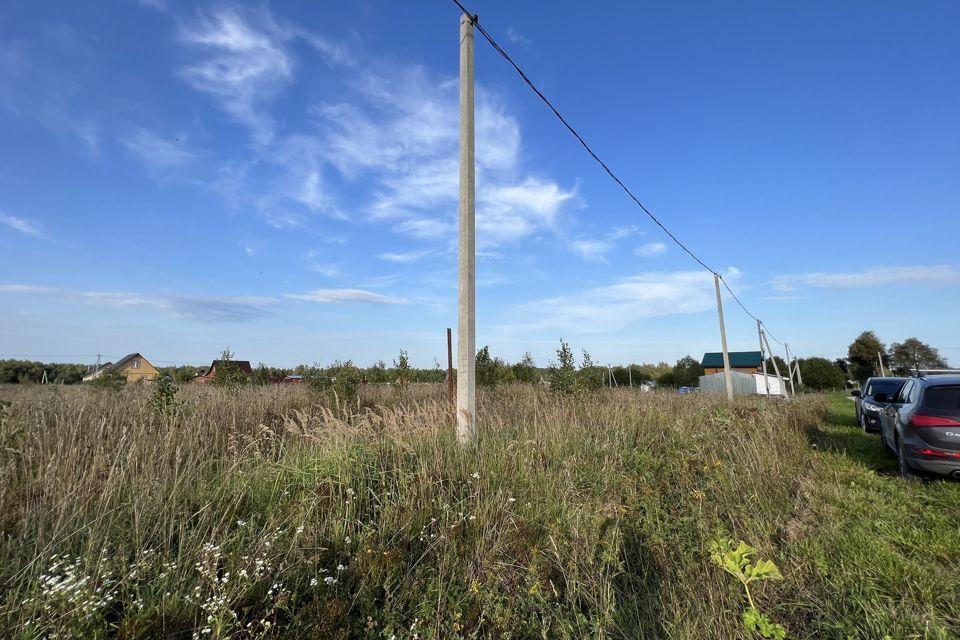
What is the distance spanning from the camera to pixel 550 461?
5.09 metres

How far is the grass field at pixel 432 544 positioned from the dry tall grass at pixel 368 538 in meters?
0.02

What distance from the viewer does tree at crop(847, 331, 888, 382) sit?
50.7 m

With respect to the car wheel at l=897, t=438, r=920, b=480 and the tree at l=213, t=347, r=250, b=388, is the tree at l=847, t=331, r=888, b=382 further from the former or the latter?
the tree at l=213, t=347, r=250, b=388

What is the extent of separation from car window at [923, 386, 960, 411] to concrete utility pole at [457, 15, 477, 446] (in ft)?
20.6

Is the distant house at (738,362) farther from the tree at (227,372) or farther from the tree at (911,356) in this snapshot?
the tree at (227,372)

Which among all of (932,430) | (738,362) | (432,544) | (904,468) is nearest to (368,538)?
(432,544)

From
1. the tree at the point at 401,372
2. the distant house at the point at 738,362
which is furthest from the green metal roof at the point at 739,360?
the tree at the point at 401,372

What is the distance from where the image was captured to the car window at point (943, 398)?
5.74 metres

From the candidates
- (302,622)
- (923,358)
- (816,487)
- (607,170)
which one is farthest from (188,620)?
(923,358)

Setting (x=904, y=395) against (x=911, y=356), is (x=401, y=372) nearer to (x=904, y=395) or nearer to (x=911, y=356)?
Result: (x=904, y=395)

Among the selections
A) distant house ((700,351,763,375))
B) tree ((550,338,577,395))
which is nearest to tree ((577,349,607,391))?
tree ((550,338,577,395))

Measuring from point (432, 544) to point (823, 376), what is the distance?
56620mm

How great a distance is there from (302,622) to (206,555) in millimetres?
715

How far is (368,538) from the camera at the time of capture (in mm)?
3281
